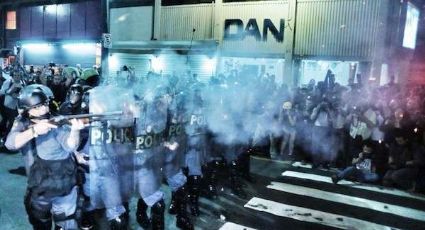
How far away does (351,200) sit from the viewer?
7.47 m

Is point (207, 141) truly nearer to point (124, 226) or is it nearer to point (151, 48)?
point (124, 226)

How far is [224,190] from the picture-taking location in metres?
7.74

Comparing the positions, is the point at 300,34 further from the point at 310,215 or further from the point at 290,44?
the point at 310,215

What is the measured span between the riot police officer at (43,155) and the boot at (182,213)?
1.87 metres

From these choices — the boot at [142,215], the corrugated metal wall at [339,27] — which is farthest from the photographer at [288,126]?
the corrugated metal wall at [339,27]

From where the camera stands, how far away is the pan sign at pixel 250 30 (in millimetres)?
17594

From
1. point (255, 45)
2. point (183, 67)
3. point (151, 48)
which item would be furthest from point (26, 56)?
point (255, 45)

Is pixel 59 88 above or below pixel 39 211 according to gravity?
above

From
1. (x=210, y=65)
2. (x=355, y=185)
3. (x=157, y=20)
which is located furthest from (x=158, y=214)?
(x=157, y=20)

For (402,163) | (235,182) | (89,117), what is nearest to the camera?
(89,117)

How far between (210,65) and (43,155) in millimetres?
15721

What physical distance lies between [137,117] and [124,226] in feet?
4.46

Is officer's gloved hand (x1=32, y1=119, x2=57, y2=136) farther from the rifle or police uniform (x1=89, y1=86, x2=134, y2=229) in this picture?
police uniform (x1=89, y1=86, x2=134, y2=229)

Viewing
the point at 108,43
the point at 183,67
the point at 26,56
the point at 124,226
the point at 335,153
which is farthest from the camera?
the point at 26,56
